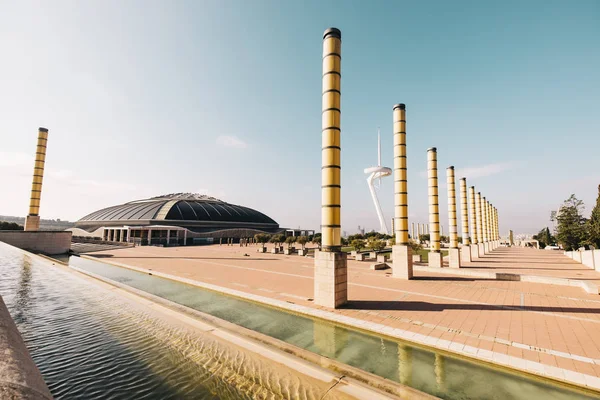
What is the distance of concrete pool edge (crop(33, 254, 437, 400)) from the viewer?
15.6ft

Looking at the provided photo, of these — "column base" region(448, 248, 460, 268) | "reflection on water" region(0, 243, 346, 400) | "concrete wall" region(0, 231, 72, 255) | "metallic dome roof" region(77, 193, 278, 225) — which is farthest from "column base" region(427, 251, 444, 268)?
"metallic dome roof" region(77, 193, 278, 225)

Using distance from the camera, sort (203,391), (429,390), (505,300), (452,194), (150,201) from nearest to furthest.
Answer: (203,391)
(429,390)
(505,300)
(452,194)
(150,201)

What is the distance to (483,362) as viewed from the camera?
6.23 m

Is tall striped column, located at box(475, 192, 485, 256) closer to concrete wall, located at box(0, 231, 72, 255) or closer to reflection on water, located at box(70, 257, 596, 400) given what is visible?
reflection on water, located at box(70, 257, 596, 400)

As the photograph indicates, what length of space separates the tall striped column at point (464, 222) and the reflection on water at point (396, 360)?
21862 millimetres

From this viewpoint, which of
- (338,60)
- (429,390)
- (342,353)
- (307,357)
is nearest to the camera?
(429,390)

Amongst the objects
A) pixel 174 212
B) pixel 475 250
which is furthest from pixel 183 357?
pixel 174 212

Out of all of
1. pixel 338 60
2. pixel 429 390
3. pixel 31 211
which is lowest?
pixel 429 390

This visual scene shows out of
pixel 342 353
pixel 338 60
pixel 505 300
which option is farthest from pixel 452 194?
pixel 342 353

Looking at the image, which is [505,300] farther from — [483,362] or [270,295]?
[270,295]

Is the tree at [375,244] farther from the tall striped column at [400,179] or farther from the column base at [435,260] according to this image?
the tall striped column at [400,179]

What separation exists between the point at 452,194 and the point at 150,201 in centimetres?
7771

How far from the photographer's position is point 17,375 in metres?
3.06

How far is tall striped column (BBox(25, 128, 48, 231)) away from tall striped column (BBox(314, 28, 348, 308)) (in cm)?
4839
